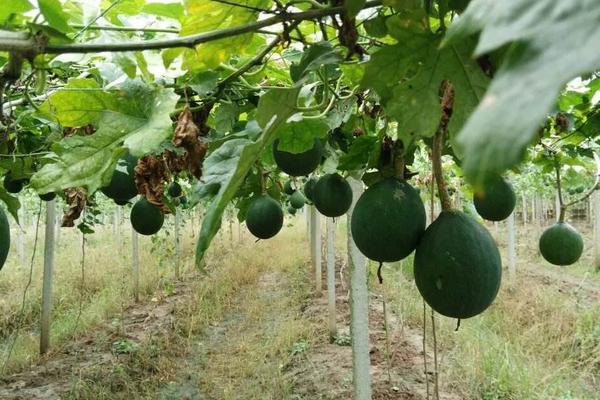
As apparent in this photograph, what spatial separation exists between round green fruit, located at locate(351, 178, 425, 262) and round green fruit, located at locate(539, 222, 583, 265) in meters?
1.87

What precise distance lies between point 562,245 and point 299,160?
1.73m

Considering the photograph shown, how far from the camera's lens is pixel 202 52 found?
3.55 ft

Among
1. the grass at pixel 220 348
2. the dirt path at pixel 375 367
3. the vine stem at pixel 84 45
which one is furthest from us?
the grass at pixel 220 348

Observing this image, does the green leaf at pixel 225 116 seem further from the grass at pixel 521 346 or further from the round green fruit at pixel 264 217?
the grass at pixel 521 346

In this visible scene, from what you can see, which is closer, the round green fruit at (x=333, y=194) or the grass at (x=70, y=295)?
the round green fruit at (x=333, y=194)

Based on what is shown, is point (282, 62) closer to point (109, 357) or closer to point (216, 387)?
point (216, 387)

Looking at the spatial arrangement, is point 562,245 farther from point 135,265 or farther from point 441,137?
point 135,265

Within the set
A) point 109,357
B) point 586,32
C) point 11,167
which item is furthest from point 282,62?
point 109,357

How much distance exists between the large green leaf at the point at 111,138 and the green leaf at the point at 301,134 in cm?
36

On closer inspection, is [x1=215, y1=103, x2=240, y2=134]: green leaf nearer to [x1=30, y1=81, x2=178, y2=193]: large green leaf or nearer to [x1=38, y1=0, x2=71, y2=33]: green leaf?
[x1=30, y1=81, x2=178, y2=193]: large green leaf

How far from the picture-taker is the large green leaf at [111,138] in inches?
36.7

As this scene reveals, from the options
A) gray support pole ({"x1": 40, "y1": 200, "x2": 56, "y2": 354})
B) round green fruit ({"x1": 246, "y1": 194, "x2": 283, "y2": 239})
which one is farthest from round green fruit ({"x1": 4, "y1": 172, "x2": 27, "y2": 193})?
gray support pole ({"x1": 40, "y1": 200, "x2": 56, "y2": 354})

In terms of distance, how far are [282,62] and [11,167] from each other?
1196mm

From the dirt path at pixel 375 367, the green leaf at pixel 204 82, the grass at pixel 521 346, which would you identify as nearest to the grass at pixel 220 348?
the dirt path at pixel 375 367
